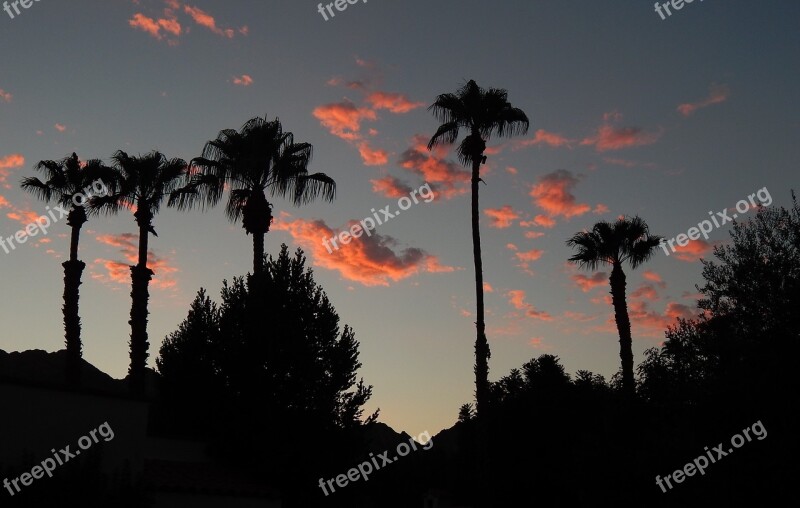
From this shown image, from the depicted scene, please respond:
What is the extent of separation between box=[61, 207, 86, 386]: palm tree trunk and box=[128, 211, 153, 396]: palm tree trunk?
2.83 meters

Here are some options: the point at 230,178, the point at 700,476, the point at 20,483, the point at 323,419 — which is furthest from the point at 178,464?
the point at 700,476

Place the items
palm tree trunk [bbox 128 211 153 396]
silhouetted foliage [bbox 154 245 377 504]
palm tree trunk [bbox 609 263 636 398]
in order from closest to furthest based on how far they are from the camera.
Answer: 1. silhouetted foliage [bbox 154 245 377 504]
2. palm tree trunk [bbox 128 211 153 396]
3. palm tree trunk [bbox 609 263 636 398]

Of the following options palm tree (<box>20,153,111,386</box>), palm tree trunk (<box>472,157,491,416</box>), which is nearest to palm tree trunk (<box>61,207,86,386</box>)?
palm tree (<box>20,153,111,386</box>)

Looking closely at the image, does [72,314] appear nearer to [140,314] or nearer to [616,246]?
[140,314]

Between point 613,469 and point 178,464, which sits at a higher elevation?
point 178,464

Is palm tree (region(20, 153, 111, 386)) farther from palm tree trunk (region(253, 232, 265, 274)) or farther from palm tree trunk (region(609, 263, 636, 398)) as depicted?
palm tree trunk (region(609, 263, 636, 398))

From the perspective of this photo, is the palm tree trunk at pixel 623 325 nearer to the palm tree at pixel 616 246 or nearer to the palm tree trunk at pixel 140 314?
the palm tree at pixel 616 246

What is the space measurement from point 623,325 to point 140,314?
23077 millimetres

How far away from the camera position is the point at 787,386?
21.2 metres

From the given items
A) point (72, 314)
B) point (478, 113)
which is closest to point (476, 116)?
point (478, 113)

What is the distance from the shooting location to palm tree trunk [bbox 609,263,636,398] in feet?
132

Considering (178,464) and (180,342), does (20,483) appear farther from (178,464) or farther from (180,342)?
(180,342)

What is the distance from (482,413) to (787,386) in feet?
39.6

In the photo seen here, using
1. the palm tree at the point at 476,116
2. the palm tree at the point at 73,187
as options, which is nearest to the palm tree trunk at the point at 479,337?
the palm tree at the point at 476,116
